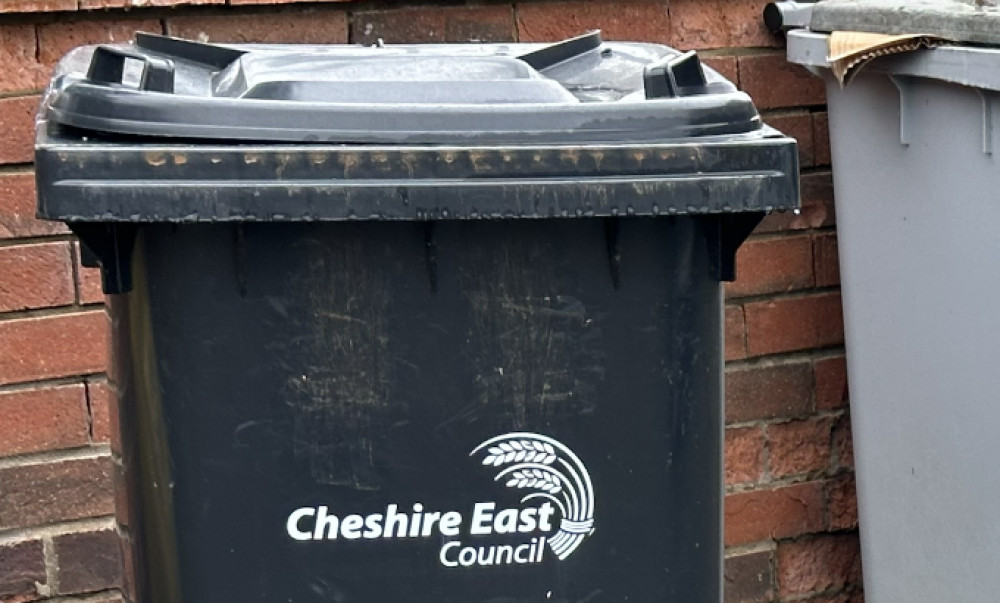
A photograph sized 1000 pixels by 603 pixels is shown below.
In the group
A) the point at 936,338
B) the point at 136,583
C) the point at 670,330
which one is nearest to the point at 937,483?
the point at 936,338

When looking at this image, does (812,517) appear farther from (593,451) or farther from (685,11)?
(593,451)

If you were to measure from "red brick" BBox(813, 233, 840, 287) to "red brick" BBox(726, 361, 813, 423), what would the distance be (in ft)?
0.61

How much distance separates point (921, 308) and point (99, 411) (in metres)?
1.54

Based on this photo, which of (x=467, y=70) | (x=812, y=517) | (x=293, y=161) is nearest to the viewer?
(x=293, y=161)

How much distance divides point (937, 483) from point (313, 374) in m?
1.32

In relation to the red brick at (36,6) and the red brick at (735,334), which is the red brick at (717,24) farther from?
the red brick at (36,6)

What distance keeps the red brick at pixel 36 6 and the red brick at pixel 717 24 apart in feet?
3.84

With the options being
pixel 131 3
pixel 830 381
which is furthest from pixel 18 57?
pixel 830 381

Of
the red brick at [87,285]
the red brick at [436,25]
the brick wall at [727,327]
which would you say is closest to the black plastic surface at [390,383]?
the brick wall at [727,327]

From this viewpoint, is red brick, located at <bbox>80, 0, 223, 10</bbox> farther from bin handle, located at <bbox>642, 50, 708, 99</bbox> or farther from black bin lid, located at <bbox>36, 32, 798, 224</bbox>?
bin handle, located at <bbox>642, 50, 708, 99</bbox>

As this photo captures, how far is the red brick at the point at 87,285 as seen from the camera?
268cm

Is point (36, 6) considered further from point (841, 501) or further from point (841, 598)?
point (841, 598)

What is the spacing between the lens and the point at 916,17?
92.6 inches

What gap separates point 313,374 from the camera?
179 centimetres
